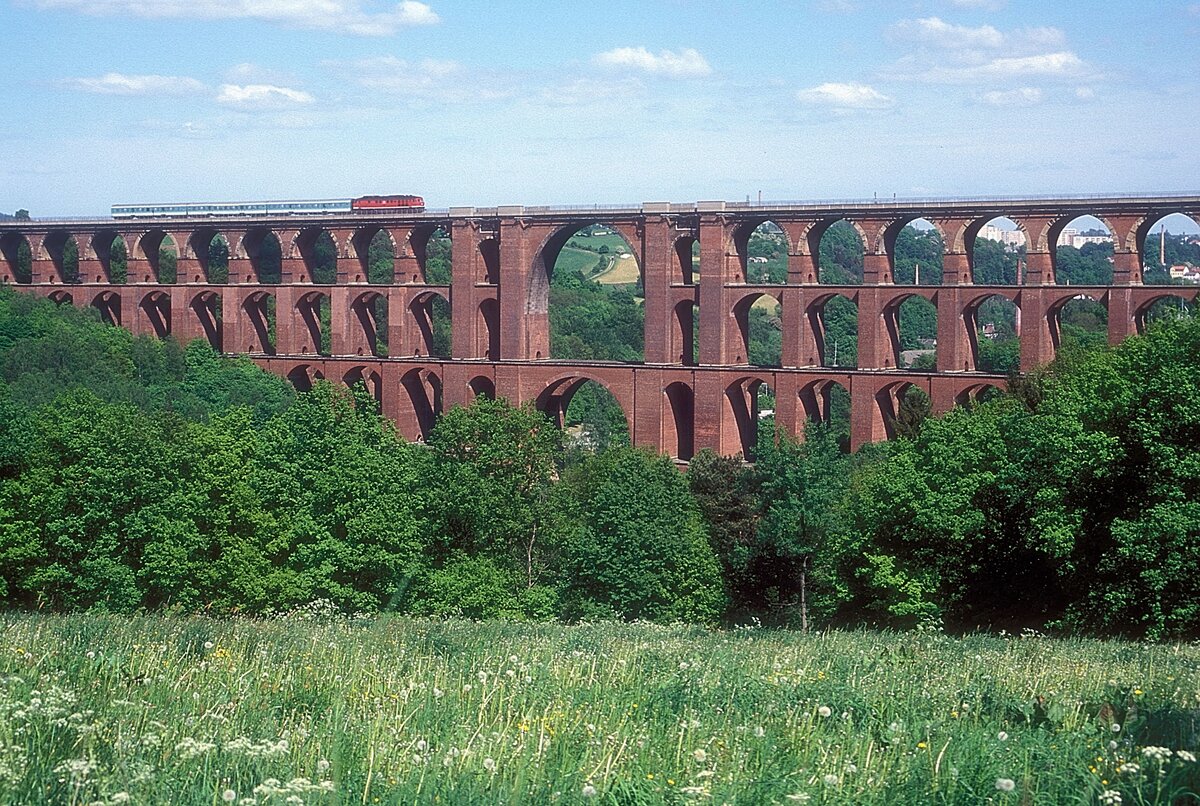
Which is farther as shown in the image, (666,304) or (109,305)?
(109,305)

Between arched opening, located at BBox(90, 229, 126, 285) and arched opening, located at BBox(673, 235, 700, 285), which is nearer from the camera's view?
arched opening, located at BBox(673, 235, 700, 285)

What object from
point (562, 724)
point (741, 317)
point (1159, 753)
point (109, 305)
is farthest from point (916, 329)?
point (1159, 753)

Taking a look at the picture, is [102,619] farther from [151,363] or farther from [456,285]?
[151,363]

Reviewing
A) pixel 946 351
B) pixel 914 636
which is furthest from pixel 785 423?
pixel 914 636

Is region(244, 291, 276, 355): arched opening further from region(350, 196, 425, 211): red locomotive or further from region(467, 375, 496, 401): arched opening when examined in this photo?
region(467, 375, 496, 401): arched opening

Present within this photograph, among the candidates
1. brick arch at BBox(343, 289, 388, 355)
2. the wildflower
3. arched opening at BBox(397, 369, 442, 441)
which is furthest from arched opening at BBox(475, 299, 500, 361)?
the wildflower

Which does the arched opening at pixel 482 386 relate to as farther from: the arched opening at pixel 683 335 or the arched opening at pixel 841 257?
the arched opening at pixel 841 257

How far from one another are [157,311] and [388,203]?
A: 14359 mm

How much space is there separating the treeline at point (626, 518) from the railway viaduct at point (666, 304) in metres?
8.96

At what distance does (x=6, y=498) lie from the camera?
91.0ft

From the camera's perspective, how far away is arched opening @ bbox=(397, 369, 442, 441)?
58.5 meters

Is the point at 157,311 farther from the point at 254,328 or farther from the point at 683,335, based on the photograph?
the point at 683,335

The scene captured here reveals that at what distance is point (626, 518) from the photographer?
3067 centimetres

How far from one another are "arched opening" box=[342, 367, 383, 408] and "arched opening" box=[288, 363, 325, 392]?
1228 mm
